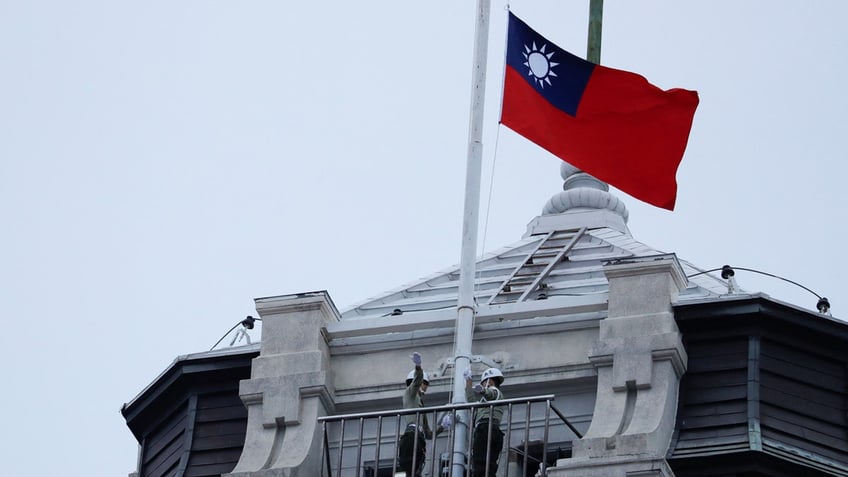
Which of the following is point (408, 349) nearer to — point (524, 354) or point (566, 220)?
point (524, 354)

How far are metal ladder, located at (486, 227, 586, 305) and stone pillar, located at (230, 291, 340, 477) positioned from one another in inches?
112

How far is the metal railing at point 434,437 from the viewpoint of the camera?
24.2 meters

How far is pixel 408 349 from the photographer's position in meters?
26.8

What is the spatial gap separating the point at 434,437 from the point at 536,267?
19.8ft

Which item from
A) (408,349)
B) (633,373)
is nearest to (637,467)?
(633,373)

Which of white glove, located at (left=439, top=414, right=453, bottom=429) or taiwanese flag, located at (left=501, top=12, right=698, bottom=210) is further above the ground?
taiwanese flag, located at (left=501, top=12, right=698, bottom=210)

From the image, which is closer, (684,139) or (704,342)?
(704,342)

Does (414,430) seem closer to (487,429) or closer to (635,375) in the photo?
(487,429)

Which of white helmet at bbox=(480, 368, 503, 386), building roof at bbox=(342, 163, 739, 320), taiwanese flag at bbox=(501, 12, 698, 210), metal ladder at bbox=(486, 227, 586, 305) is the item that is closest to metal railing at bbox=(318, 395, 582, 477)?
white helmet at bbox=(480, 368, 503, 386)

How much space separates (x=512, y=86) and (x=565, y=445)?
16.7 ft

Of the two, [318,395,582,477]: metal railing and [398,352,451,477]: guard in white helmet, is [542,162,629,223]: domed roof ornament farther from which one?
[398,352,451,477]: guard in white helmet

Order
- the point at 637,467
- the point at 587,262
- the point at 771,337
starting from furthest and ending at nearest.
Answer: the point at 587,262
the point at 771,337
the point at 637,467

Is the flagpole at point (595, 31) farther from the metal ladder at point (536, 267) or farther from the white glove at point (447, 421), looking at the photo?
the white glove at point (447, 421)

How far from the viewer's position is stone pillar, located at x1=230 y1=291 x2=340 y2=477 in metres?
25.7
